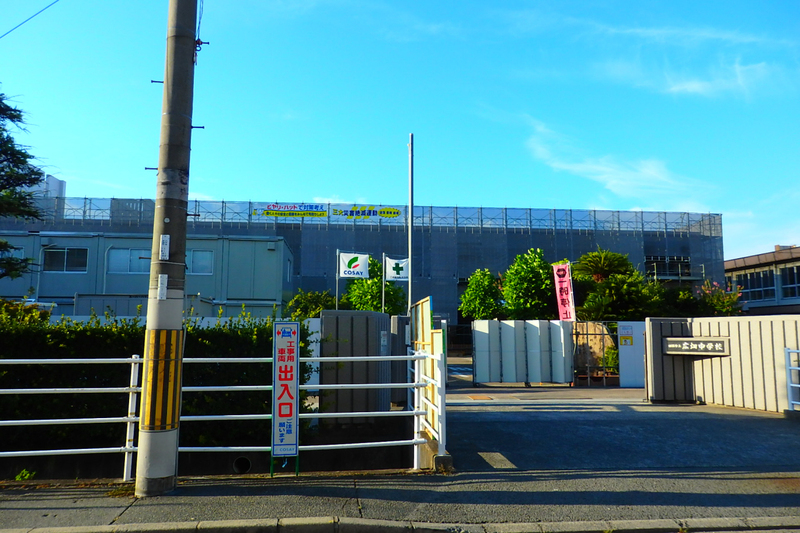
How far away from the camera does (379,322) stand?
29.7ft

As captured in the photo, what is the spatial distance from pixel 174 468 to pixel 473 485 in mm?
3015

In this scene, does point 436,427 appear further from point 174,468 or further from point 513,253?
point 513,253

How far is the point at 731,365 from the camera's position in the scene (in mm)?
10031

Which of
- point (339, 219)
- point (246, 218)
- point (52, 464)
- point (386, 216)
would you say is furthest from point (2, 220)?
point (52, 464)

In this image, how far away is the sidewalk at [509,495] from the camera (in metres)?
4.68

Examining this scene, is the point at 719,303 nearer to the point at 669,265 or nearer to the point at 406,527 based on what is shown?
the point at 669,265

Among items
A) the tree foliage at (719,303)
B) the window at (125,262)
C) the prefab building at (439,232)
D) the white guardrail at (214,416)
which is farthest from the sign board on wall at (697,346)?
the prefab building at (439,232)

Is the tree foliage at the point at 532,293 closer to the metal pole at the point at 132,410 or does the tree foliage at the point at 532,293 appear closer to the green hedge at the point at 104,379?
the green hedge at the point at 104,379

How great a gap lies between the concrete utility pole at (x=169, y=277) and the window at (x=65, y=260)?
2176cm

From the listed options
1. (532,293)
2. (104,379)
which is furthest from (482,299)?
(104,379)

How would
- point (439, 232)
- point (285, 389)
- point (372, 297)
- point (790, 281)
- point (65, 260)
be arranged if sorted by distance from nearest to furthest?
point (285, 389) < point (65, 260) < point (372, 297) < point (790, 281) < point (439, 232)

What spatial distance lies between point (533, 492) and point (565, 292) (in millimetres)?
18271

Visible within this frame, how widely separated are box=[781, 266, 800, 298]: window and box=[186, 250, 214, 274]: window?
5448cm

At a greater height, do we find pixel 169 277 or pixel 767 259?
pixel 767 259
